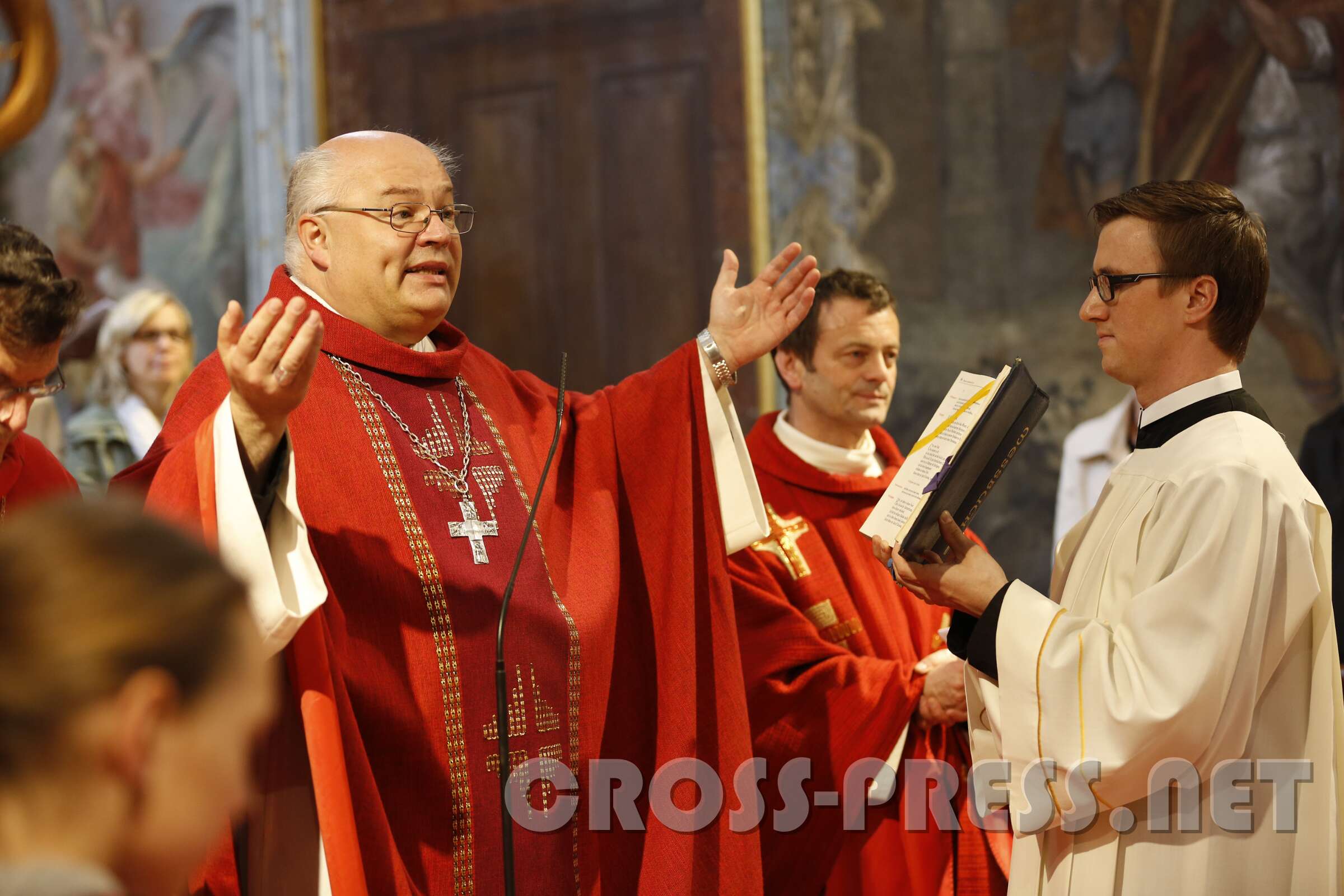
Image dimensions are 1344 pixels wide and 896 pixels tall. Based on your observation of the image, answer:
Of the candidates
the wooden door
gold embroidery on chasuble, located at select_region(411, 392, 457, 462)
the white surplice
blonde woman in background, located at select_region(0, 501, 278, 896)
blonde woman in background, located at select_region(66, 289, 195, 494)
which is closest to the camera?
blonde woman in background, located at select_region(0, 501, 278, 896)

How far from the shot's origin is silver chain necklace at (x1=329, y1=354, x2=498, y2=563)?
2.77 meters

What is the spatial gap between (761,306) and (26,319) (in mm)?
1484

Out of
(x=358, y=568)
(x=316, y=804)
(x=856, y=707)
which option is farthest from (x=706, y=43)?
(x=316, y=804)

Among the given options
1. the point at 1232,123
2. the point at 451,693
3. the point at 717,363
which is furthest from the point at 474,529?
the point at 1232,123

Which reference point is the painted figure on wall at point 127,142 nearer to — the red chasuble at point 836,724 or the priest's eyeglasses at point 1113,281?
the red chasuble at point 836,724

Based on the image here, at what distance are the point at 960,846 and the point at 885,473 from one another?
1.08 metres

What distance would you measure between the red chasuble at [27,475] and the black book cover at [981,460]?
1.71m

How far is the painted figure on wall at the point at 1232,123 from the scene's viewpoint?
6.14 meters

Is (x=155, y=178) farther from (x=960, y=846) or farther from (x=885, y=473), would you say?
(x=960, y=846)

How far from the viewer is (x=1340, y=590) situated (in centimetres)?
505

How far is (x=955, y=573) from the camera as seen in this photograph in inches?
105

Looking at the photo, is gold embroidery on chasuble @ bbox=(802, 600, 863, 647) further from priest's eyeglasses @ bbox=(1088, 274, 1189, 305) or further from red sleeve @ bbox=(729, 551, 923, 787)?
priest's eyeglasses @ bbox=(1088, 274, 1189, 305)

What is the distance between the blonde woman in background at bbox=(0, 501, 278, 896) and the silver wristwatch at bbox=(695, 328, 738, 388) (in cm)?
190

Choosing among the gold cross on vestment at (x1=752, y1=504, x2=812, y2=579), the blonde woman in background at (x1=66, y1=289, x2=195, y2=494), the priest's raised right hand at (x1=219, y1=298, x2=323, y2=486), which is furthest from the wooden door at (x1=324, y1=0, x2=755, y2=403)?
the priest's raised right hand at (x1=219, y1=298, x2=323, y2=486)
